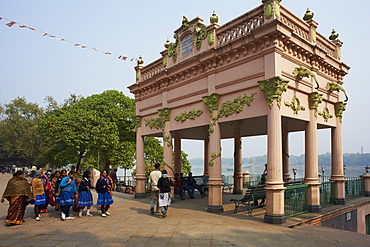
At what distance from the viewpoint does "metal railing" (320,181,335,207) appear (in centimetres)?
1126

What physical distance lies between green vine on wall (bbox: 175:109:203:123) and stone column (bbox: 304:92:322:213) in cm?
413

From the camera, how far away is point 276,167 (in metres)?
8.62

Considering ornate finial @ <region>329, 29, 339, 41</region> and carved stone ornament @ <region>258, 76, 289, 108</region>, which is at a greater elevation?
ornate finial @ <region>329, 29, 339, 41</region>

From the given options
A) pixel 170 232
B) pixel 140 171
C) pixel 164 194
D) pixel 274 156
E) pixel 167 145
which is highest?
pixel 167 145

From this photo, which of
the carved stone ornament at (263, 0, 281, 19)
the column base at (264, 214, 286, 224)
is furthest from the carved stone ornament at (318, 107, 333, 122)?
the column base at (264, 214, 286, 224)

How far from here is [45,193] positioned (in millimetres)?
10391

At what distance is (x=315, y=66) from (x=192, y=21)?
533 centimetres

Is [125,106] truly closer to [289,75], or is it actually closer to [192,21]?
[192,21]

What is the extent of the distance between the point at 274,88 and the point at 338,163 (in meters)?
5.81

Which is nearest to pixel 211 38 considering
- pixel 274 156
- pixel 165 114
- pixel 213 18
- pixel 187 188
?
pixel 213 18

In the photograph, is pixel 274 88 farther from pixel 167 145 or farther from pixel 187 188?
pixel 187 188

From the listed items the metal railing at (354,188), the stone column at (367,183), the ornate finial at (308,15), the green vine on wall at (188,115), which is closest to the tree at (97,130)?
the green vine on wall at (188,115)

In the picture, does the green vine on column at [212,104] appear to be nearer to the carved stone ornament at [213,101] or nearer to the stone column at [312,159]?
the carved stone ornament at [213,101]

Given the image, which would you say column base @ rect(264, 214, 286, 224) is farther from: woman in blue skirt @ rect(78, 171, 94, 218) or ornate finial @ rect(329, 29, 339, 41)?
ornate finial @ rect(329, 29, 339, 41)
